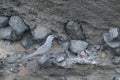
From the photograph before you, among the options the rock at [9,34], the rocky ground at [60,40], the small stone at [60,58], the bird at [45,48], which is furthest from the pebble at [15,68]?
the small stone at [60,58]

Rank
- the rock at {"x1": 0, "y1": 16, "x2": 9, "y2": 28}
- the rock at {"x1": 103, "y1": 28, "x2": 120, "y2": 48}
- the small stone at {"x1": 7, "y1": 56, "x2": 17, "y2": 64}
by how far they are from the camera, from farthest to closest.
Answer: the rock at {"x1": 0, "y1": 16, "x2": 9, "y2": 28}, the small stone at {"x1": 7, "y1": 56, "x2": 17, "y2": 64}, the rock at {"x1": 103, "y1": 28, "x2": 120, "y2": 48}

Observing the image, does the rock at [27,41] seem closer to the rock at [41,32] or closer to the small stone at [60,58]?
the rock at [41,32]

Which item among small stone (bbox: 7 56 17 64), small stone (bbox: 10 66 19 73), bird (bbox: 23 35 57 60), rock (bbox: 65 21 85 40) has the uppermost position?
rock (bbox: 65 21 85 40)

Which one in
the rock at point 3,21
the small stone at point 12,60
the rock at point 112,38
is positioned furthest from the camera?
the rock at point 3,21

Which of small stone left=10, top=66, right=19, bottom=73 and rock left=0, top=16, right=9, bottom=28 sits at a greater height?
rock left=0, top=16, right=9, bottom=28

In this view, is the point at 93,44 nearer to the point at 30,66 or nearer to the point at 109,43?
the point at 109,43

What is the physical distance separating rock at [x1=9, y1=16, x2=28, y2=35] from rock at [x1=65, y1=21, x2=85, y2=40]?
1.21 ft

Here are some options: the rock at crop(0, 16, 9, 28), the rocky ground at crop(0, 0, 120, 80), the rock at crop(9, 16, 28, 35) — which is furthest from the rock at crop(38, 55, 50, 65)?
the rock at crop(0, 16, 9, 28)

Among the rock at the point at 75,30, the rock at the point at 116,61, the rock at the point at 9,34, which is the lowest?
the rock at the point at 116,61

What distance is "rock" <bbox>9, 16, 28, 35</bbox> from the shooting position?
9.32 ft

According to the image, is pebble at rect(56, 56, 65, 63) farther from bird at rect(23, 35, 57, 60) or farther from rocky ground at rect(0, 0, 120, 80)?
bird at rect(23, 35, 57, 60)

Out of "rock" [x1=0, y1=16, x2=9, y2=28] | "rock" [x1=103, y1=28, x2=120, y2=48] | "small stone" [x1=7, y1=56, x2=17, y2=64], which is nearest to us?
"rock" [x1=103, y1=28, x2=120, y2=48]

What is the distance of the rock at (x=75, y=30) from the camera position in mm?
2748

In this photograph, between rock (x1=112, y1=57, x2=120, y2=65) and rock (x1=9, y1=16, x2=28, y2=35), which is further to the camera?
rock (x1=9, y1=16, x2=28, y2=35)
